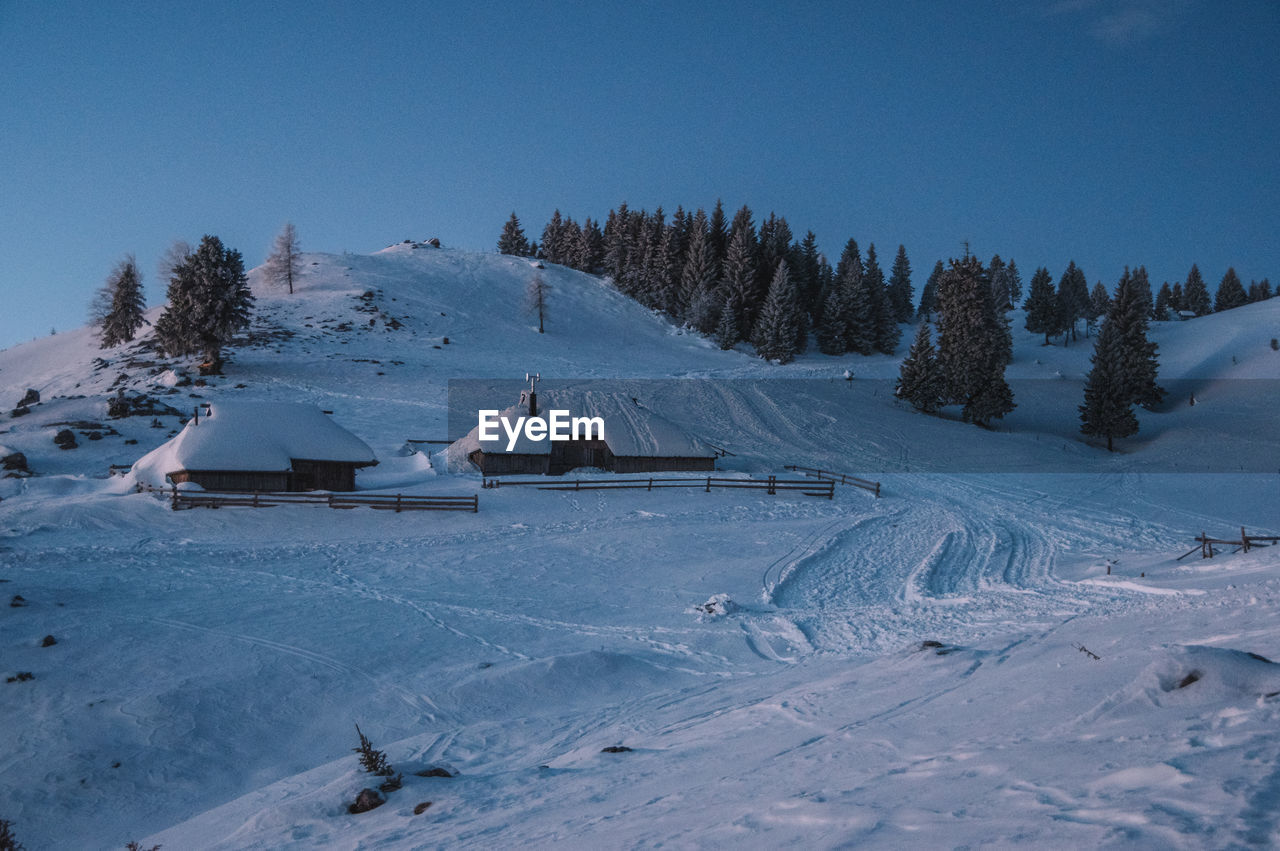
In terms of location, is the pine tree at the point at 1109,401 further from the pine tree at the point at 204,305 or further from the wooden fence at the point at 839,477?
the pine tree at the point at 204,305

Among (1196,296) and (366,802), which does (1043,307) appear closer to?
(1196,296)

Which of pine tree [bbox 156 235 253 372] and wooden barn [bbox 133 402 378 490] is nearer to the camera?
wooden barn [bbox 133 402 378 490]

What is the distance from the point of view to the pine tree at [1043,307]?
9044 cm

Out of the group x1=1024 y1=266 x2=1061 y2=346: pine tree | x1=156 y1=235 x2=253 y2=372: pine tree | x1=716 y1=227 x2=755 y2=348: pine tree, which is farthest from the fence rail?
x1=1024 y1=266 x2=1061 y2=346: pine tree

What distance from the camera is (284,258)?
3418 inches

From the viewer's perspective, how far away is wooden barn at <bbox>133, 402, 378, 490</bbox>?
30.7 meters

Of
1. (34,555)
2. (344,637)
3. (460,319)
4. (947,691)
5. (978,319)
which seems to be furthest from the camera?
(460,319)

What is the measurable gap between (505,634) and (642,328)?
7279 cm

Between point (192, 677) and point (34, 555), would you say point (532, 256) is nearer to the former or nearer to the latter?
point (34, 555)

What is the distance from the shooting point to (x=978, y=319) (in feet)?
201

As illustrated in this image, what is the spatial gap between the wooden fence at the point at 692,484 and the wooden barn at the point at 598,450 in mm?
2759

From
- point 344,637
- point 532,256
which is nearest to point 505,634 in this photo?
point 344,637

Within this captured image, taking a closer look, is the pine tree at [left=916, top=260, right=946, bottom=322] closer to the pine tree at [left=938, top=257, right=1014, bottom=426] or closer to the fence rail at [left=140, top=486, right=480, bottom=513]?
the pine tree at [left=938, top=257, right=1014, bottom=426]

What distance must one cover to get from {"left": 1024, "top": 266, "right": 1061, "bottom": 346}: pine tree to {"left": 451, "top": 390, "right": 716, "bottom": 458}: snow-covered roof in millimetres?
68794
